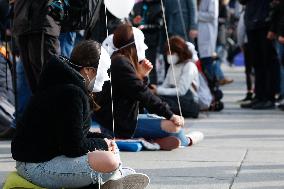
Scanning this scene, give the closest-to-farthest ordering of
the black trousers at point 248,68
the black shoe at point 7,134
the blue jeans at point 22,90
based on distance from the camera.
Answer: the black shoe at point 7,134 < the blue jeans at point 22,90 < the black trousers at point 248,68

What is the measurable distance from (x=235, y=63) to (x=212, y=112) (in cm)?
1104

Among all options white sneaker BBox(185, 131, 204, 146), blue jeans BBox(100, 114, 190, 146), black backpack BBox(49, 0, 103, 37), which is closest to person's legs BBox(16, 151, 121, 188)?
black backpack BBox(49, 0, 103, 37)

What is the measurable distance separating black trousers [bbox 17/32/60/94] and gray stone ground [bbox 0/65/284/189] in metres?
0.70

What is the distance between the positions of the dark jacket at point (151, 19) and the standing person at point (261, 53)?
1033mm

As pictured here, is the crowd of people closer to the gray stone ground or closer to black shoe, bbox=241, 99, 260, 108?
black shoe, bbox=241, 99, 260, 108

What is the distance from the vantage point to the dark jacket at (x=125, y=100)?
7.22m

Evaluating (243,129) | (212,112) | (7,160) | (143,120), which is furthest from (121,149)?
(212,112)

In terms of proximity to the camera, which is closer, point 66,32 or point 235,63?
point 66,32

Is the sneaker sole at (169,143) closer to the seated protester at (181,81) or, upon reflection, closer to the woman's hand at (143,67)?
the woman's hand at (143,67)

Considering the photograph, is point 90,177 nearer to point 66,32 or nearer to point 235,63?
point 66,32

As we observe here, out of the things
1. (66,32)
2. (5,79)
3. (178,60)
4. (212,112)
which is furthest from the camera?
(212,112)

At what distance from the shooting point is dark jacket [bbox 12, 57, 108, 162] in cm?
505

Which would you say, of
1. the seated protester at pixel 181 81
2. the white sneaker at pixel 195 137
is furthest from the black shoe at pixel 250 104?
the white sneaker at pixel 195 137

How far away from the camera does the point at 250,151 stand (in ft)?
24.4
